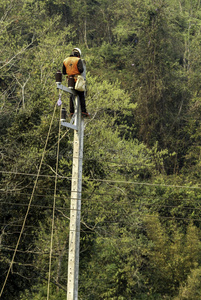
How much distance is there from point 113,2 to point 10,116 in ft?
110

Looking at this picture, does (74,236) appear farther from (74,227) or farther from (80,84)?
(80,84)

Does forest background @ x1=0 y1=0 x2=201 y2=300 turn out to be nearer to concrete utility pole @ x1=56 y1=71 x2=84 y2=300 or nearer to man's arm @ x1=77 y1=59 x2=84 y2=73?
concrete utility pole @ x1=56 y1=71 x2=84 y2=300

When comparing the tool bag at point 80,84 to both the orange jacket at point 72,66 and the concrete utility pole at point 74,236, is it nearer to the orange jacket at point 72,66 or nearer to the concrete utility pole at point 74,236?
the orange jacket at point 72,66

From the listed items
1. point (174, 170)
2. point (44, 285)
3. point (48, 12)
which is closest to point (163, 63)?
point (174, 170)

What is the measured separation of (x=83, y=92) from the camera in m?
10.2

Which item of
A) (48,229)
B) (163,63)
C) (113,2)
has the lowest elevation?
(48,229)

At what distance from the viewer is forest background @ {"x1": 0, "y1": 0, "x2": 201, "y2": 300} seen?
17812 mm

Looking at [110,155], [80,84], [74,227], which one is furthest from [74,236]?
[110,155]

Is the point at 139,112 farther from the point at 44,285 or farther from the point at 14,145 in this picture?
the point at 14,145

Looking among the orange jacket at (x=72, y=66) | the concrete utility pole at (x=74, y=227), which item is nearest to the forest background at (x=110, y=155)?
the concrete utility pole at (x=74, y=227)

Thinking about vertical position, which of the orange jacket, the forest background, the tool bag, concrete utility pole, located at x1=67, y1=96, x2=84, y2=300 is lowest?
the forest background

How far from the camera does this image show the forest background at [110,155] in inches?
701

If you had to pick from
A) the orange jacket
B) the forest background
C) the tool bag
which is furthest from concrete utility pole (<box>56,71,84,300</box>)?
the forest background

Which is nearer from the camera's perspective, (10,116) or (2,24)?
(10,116)
